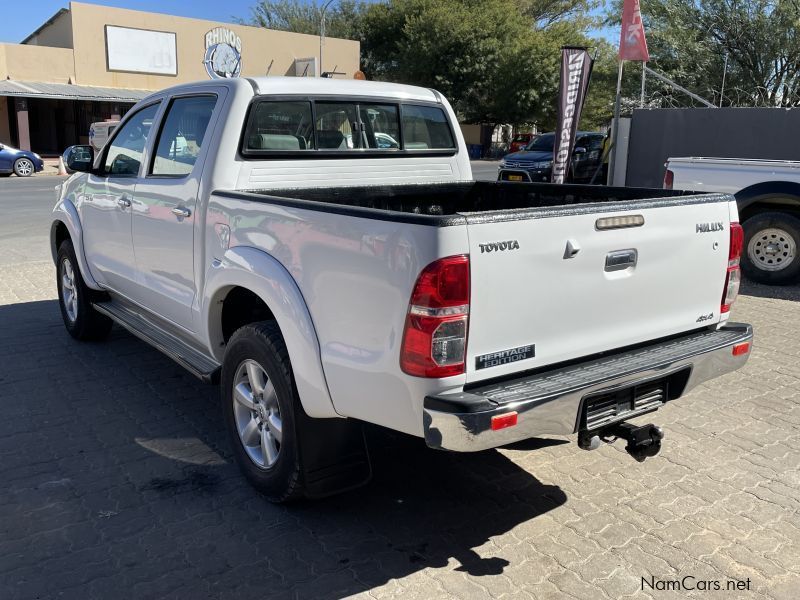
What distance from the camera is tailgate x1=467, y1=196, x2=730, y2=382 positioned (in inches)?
108

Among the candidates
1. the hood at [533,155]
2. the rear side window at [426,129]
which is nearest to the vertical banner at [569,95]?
the rear side window at [426,129]

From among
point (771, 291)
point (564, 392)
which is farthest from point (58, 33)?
point (564, 392)

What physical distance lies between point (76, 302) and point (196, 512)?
3.20 meters

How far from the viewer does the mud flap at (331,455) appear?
3.25m

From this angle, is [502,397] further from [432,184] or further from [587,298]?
[432,184]

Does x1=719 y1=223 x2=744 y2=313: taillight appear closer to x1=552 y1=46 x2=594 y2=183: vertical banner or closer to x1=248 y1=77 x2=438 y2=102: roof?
x1=248 y1=77 x2=438 y2=102: roof

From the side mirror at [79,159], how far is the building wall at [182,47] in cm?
2981

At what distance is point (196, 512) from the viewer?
11.6 ft

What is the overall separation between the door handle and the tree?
79.2 feet

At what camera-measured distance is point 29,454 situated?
4.09m

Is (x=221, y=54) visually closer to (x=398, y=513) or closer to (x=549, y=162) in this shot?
(x=549, y=162)

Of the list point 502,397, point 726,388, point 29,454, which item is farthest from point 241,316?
point 726,388

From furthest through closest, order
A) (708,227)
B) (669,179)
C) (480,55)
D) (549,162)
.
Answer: (480,55)
(549,162)
(669,179)
(708,227)

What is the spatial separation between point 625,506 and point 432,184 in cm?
231
